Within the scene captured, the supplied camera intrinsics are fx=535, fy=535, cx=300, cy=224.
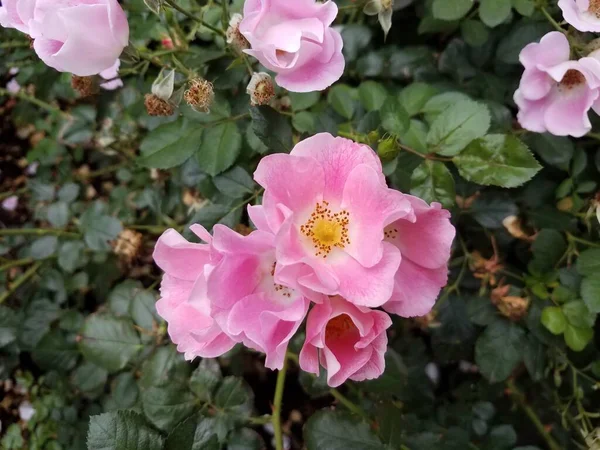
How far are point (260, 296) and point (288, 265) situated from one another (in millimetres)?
105

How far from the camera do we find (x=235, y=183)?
3.42ft

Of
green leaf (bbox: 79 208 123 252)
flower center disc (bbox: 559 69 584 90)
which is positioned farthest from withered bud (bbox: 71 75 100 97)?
flower center disc (bbox: 559 69 584 90)

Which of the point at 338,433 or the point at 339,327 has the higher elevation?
the point at 339,327

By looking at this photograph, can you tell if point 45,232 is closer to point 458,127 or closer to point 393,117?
point 393,117

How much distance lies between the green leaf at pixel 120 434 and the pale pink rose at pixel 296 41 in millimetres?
574

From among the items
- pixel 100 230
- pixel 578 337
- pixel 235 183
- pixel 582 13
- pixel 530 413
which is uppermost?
pixel 582 13

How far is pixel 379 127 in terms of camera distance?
101cm

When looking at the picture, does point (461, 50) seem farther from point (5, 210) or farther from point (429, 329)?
point (5, 210)

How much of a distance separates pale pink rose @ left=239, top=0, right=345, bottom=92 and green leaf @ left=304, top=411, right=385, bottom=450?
2.12 feet

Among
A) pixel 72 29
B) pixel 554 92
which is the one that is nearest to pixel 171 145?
pixel 72 29

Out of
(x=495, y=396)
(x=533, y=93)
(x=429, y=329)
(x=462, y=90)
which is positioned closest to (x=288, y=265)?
(x=533, y=93)

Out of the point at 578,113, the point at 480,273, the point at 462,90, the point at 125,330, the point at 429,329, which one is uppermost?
the point at 578,113

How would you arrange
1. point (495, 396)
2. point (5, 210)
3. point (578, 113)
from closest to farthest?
point (578, 113) < point (495, 396) < point (5, 210)

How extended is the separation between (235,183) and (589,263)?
72 cm
